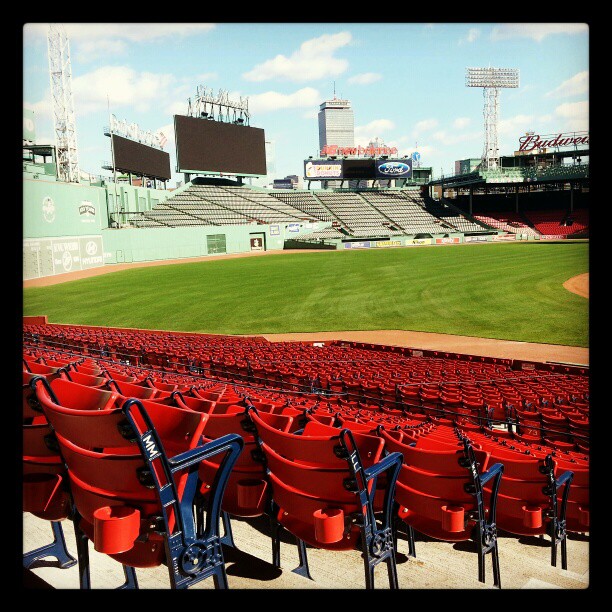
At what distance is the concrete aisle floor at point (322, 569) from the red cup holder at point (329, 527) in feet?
1.57

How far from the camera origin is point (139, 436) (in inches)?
91.0

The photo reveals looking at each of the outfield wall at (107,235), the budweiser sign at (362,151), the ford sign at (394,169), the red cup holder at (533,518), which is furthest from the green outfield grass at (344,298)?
the budweiser sign at (362,151)

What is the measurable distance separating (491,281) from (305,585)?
128ft

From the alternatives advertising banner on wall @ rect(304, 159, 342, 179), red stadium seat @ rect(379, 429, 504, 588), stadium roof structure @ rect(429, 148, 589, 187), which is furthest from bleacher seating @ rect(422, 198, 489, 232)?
red stadium seat @ rect(379, 429, 504, 588)

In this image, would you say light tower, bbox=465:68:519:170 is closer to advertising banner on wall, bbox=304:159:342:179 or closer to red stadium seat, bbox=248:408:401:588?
advertising banner on wall, bbox=304:159:342:179

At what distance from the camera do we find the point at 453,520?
355 centimetres

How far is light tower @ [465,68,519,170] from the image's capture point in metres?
105

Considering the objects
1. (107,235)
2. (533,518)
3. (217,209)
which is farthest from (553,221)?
(533,518)

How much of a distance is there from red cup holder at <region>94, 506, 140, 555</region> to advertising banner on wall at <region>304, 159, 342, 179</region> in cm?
10982

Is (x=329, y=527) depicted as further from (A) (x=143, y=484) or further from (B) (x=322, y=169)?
(B) (x=322, y=169)

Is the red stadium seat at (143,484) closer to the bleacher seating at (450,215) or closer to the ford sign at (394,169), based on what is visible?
the bleacher seating at (450,215)

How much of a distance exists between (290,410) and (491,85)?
11723 cm
